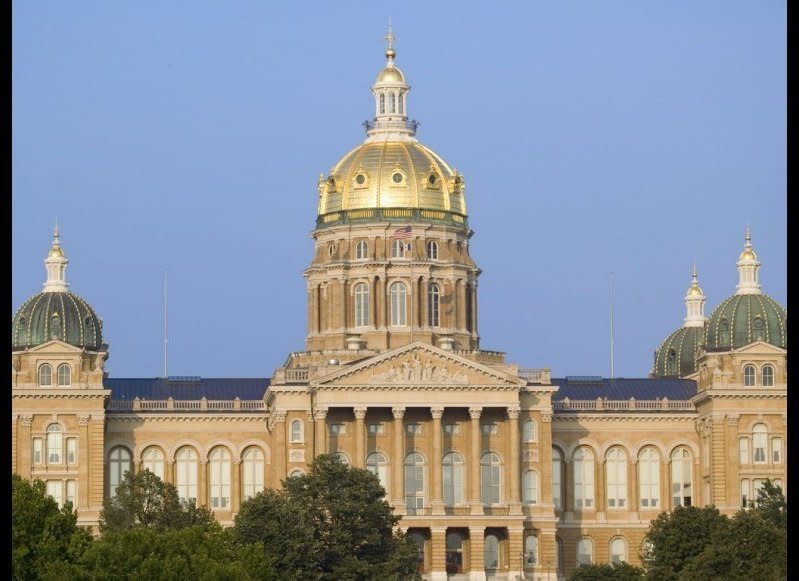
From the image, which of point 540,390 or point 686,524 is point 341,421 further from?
point 686,524

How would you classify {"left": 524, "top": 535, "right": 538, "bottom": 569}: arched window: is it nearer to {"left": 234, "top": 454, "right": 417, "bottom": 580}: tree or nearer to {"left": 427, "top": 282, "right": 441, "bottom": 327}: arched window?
{"left": 427, "top": 282, "right": 441, "bottom": 327}: arched window

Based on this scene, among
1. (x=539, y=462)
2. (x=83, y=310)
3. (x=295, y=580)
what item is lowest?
(x=295, y=580)

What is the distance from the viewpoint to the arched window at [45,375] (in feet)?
479

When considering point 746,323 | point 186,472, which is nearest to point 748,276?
point 746,323

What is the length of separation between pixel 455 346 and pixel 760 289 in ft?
67.0

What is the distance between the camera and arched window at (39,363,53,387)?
479 ft

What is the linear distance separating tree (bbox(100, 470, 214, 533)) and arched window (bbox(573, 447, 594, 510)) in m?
32.8

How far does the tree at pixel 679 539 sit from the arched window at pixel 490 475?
22269 mm

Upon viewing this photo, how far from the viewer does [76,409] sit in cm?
14575

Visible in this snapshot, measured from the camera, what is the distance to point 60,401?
5738 inches

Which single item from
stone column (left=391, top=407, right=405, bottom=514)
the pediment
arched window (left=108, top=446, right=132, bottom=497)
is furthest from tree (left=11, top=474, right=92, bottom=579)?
arched window (left=108, top=446, right=132, bottom=497)

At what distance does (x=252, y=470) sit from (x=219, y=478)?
2.18 m

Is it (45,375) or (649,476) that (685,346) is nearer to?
(649,476)
